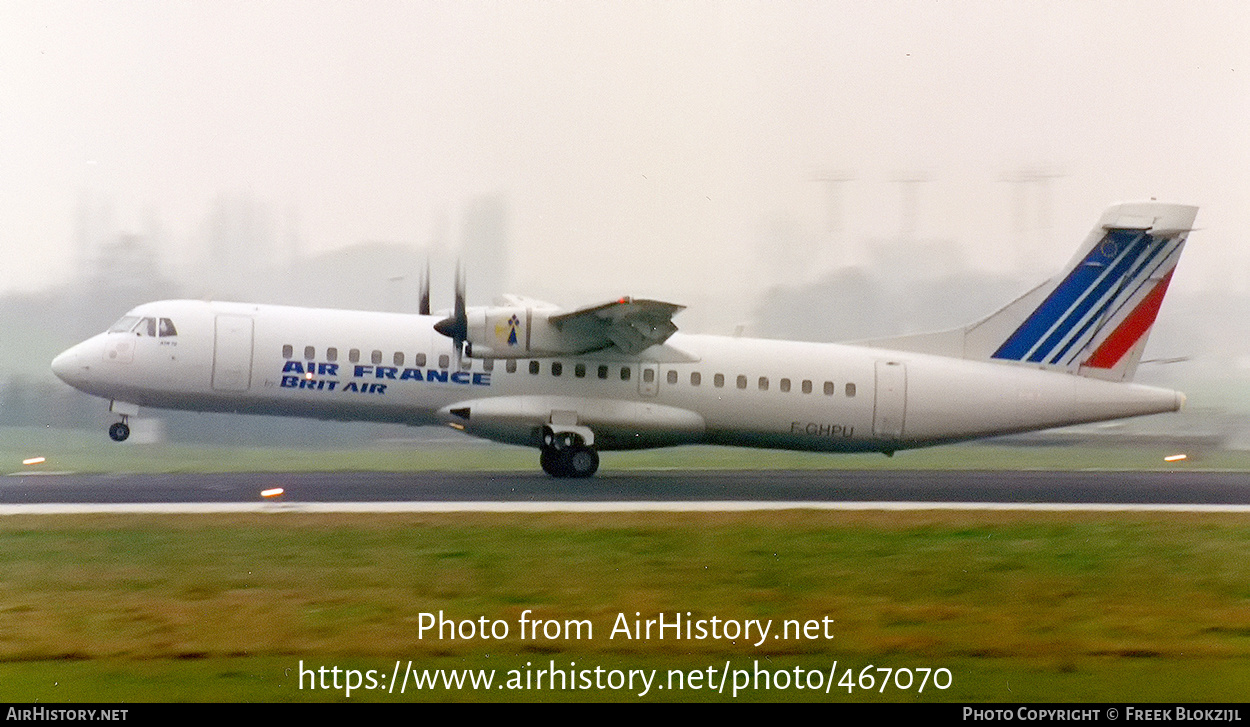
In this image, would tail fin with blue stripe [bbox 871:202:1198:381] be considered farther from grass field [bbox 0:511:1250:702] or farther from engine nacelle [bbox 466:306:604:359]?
grass field [bbox 0:511:1250:702]

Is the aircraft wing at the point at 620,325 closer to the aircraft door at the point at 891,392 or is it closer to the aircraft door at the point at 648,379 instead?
the aircraft door at the point at 648,379

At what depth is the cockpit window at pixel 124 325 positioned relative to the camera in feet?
49.4

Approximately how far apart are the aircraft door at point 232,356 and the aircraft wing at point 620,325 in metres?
3.97

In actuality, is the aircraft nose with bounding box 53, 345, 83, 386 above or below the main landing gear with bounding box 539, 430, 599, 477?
above

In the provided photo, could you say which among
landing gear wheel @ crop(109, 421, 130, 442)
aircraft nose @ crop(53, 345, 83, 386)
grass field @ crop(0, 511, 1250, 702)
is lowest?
landing gear wheel @ crop(109, 421, 130, 442)

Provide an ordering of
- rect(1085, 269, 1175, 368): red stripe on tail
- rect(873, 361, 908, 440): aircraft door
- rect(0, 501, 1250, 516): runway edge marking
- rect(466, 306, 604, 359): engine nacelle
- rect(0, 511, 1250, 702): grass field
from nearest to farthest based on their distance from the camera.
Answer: rect(0, 511, 1250, 702): grass field → rect(0, 501, 1250, 516): runway edge marking → rect(466, 306, 604, 359): engine nacelle → rect(1085, 269, 1175, 368): red stripe on tail → rect(873, 361, 908, 440): aircraft door

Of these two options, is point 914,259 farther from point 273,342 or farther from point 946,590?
point 273,342

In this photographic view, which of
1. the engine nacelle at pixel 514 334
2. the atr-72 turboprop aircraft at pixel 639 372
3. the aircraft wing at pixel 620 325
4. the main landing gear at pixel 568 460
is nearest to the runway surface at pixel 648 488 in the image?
the main landing gear at pixel 568 460

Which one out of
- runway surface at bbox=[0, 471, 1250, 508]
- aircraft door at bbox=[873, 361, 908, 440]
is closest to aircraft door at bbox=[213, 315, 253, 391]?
runway surface at bbox=[0, 471, 1250, 508]

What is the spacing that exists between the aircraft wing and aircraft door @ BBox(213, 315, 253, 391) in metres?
3.97

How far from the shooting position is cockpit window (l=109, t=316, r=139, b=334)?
15062 mm

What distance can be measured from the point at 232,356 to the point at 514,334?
12.0 ft

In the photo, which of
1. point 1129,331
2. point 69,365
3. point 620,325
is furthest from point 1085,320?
point 69,365

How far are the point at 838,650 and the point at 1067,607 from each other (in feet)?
6.55
